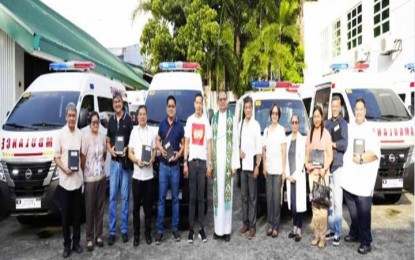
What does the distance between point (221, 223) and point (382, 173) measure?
3423 millimetres

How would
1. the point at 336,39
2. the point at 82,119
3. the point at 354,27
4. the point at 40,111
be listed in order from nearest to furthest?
the point at 82,119 → the point at 40,111 → the point at 354,27 → the point at 336,39

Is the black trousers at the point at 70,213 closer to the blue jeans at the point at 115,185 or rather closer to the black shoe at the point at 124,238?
the blue jeans at the point at 115,185

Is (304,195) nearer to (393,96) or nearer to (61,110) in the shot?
(393,96)

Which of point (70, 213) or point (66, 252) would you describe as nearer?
point (66, 252)

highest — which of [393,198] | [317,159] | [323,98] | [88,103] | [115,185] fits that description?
[323,98]

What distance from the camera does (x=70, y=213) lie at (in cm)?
524

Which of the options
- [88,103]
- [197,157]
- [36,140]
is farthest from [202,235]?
[88,103]

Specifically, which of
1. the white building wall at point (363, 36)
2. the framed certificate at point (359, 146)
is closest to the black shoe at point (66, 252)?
the framed certificate at point (359, 146)

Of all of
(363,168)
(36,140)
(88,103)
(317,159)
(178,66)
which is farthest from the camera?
(178,66)

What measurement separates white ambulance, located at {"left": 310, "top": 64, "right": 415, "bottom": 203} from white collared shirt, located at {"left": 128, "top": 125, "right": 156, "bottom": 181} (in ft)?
12.4

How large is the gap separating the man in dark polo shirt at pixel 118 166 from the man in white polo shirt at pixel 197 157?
2.81ft

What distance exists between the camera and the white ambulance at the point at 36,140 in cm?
595

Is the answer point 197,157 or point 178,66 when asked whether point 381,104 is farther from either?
point 178,66

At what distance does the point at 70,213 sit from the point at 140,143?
1.33 metres
